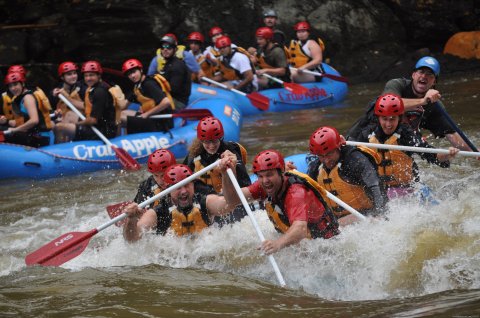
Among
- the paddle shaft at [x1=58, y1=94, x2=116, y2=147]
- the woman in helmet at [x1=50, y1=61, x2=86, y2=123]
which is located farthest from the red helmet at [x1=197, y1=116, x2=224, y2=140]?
the woman in helmet at [x1=50, y1=61, x2=86, y2=123]

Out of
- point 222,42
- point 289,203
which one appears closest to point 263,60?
point 222,42

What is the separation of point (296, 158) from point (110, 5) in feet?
31.4

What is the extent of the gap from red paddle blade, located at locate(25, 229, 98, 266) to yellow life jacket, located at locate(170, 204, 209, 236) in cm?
68

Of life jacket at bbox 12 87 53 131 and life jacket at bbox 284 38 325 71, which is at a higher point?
life jacket at bbox 284 38 325 71

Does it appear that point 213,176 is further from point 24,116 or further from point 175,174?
point 24,116

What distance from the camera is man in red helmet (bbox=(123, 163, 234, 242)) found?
269 inches

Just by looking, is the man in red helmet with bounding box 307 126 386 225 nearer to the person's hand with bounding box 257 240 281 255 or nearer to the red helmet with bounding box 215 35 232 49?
the person's hand with bounding box 257 240 281 255

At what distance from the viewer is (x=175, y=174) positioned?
6828 millimetres

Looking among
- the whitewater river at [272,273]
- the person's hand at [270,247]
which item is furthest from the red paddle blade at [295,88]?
the person's hand at [270,247]

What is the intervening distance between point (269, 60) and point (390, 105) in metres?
8.45

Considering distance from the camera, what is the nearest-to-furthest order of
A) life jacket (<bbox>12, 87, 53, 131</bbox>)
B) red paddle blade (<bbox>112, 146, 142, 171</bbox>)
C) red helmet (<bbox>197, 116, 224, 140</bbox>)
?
red helmet (<bbox>197, 116, 224, 140</bbox>)
life jacket (<bbox>12, 87, 53, 131</bbox>)
red paddle blade (<bbox>112, 146, 142, 171</bbox>)

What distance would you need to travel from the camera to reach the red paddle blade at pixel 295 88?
15.0 m

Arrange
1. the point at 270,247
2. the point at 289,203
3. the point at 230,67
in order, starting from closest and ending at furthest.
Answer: the point at 270,247 → the point at 289,203 → the point at 230,67

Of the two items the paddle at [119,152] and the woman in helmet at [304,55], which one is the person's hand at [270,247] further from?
the woman in helmet at [304,55]
